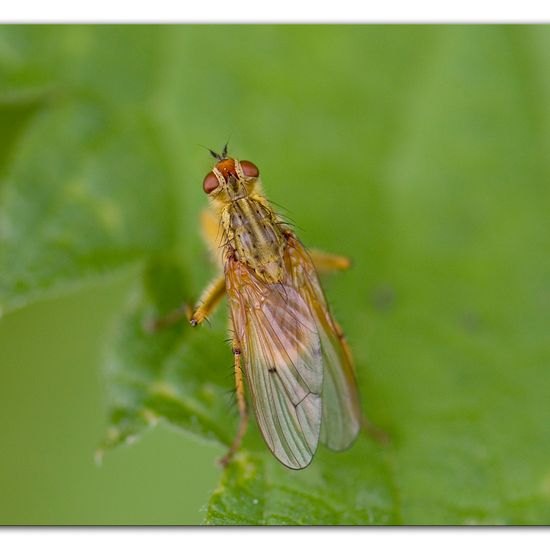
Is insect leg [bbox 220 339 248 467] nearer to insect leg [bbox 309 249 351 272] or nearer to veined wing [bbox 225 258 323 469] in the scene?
veined wing [bbox 225 258 323 469]

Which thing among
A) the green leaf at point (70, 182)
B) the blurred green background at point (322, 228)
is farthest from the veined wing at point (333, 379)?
the green leaf at point (70, 182)

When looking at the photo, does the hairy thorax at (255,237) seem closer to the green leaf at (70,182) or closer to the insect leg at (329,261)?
the insect leg at (329,261)

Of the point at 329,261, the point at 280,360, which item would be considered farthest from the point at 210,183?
the point at 280,360

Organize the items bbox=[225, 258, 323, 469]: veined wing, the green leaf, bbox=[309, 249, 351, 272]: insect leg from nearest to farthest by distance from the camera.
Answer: bbox=[225, 258, 323, 469]: veined wing → the green leaf → bbox=[309, 249, 351, 272]: insect leg

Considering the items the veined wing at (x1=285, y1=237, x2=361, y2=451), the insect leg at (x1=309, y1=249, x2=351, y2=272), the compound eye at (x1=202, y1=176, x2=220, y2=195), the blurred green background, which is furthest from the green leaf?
the veined wing at (x1=285, y1=237, x2=361, y2=451)

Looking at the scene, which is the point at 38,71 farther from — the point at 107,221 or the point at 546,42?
the point at 546,42

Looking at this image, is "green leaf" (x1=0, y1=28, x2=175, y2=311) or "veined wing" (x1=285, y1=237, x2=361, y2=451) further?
"green leaf" (x1=0, y1=28, x2=175, y2=311)
